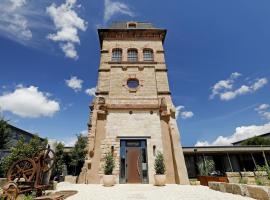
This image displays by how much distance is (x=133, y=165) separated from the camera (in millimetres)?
11070

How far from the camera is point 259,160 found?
813 inches

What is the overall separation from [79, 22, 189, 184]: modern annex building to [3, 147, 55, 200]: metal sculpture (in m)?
4.73

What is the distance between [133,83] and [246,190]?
410 inches

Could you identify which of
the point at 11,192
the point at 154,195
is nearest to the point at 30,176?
the point at 11,192

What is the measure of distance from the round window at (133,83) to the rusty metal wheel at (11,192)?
33.3 ft

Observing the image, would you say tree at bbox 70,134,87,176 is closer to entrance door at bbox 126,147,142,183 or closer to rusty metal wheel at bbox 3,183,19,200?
entrance door at bbox 126,147,142,183

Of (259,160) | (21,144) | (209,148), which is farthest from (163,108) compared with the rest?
(259,160)

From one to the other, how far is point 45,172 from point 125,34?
13625mm

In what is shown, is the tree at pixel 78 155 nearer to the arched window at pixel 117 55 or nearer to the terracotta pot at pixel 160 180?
the arched window at pixel 117 55

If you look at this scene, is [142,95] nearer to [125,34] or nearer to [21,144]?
[125,34]

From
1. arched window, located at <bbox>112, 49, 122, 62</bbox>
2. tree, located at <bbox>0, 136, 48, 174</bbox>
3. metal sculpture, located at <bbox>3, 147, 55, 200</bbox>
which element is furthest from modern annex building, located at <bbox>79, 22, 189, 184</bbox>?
tree, located at <bbox>0, 136, 48, 174</bbox>

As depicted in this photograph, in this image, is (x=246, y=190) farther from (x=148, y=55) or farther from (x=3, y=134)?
(x=3, y=134)

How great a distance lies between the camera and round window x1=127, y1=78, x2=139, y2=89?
551 inches

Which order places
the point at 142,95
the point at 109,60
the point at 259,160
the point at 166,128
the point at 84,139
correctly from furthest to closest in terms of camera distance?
the point at 259,160 < the point at 84,139 < the point at 109,60 < the point at 142,95 < the point at 166,128
